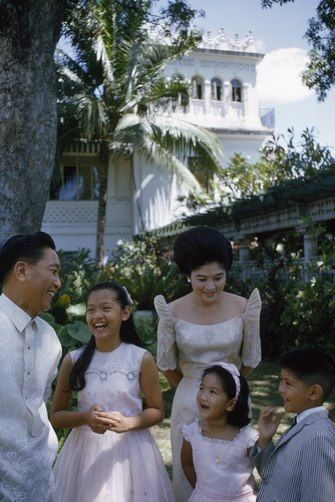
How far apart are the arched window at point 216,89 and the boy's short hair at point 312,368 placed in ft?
72.9

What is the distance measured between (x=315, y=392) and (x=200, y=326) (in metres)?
0.83

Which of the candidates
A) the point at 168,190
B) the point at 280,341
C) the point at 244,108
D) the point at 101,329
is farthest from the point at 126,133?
the point at 101,329

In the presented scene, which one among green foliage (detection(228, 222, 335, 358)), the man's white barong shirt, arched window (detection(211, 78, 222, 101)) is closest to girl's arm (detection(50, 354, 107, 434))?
the man's white barong shirt

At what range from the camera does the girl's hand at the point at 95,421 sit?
100 inches

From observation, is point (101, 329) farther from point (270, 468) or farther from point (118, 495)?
point (270, 468)

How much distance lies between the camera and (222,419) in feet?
8.82

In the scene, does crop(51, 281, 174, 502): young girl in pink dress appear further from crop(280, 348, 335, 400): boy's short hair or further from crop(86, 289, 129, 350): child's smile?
crop(280, 348, 335, 400): boy's short hair

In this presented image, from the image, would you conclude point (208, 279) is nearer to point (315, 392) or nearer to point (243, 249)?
point (315, 392)

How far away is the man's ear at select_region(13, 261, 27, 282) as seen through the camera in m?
2.19

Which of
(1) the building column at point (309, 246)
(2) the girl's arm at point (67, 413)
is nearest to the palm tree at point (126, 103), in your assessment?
(1) the building column at point (309, 246)

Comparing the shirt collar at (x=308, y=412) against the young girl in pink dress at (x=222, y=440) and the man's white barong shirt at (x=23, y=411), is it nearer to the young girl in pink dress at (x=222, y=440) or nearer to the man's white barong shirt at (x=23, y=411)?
the young girl in pink dress at (x=222, y=440)

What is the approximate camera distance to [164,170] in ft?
72.0

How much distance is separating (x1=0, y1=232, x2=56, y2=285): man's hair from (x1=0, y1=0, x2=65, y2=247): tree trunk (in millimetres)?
3362

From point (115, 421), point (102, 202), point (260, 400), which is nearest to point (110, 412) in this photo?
point (115, 421)
